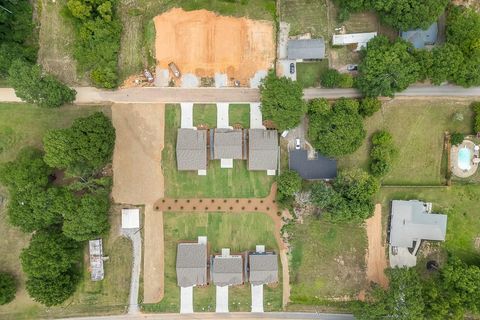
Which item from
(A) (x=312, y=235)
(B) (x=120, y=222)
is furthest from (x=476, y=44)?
(B) (x=120, y=222)

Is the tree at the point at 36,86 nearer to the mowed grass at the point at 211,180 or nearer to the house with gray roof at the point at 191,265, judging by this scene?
the mowed grass at the point at 211,180

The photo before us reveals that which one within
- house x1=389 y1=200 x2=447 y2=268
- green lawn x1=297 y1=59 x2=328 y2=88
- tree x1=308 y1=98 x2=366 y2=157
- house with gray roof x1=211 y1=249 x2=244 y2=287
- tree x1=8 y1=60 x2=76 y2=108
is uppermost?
green lawn x1=297 y1=59 x2=328 y2=88

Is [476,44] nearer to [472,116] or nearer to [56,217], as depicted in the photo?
[472,116]

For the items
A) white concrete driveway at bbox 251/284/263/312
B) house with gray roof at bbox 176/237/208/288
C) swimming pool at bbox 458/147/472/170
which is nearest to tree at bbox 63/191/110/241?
house with gray roof at bbox 176/237/208/288

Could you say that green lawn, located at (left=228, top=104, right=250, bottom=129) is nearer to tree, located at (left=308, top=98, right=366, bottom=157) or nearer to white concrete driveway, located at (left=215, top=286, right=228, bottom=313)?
tree, located at (left=308, top=98, right=366, bottom=157)

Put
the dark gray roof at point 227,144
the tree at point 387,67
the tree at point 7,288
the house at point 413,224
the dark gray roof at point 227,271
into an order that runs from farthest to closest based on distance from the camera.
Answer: the house at point 413,224, the dark gray roof at point 227,144, the dark gray roof at point 227,271, the tree at point 7,288, the tree at point 387,67

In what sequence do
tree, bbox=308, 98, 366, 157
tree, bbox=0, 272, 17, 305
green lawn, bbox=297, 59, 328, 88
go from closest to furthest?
1. tree, bbox=308, 98, 366, 157
2. tree, bbox=0, 272, 17, 305
3. green lawn, bbox=297, 59, 328, 88

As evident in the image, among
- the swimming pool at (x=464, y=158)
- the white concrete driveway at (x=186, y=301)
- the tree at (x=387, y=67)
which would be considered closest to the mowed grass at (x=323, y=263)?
the white concrete driveway at (x=186, y=301)
